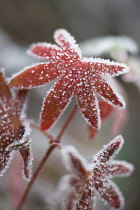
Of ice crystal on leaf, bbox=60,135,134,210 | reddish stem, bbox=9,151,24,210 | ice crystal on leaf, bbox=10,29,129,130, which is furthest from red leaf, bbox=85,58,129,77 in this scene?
reddish stem, bbox=9,151,24,210

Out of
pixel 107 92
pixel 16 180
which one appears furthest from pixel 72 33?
pixel 107 92

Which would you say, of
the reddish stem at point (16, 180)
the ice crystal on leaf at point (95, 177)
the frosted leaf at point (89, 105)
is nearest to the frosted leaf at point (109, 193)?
the ice crystal on leaf at point (95, 177)

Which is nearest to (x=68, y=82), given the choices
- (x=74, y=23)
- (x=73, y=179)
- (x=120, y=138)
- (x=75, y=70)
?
(x=75, y=70)

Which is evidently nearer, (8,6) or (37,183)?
(37,183)

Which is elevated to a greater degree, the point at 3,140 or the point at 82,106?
the point at 82,106

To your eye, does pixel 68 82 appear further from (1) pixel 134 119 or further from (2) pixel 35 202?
(1) pixel 134 119

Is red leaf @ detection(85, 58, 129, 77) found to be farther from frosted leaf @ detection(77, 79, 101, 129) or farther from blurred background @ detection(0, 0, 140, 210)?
blurred background @ detection(0, 0, 140, 210)
